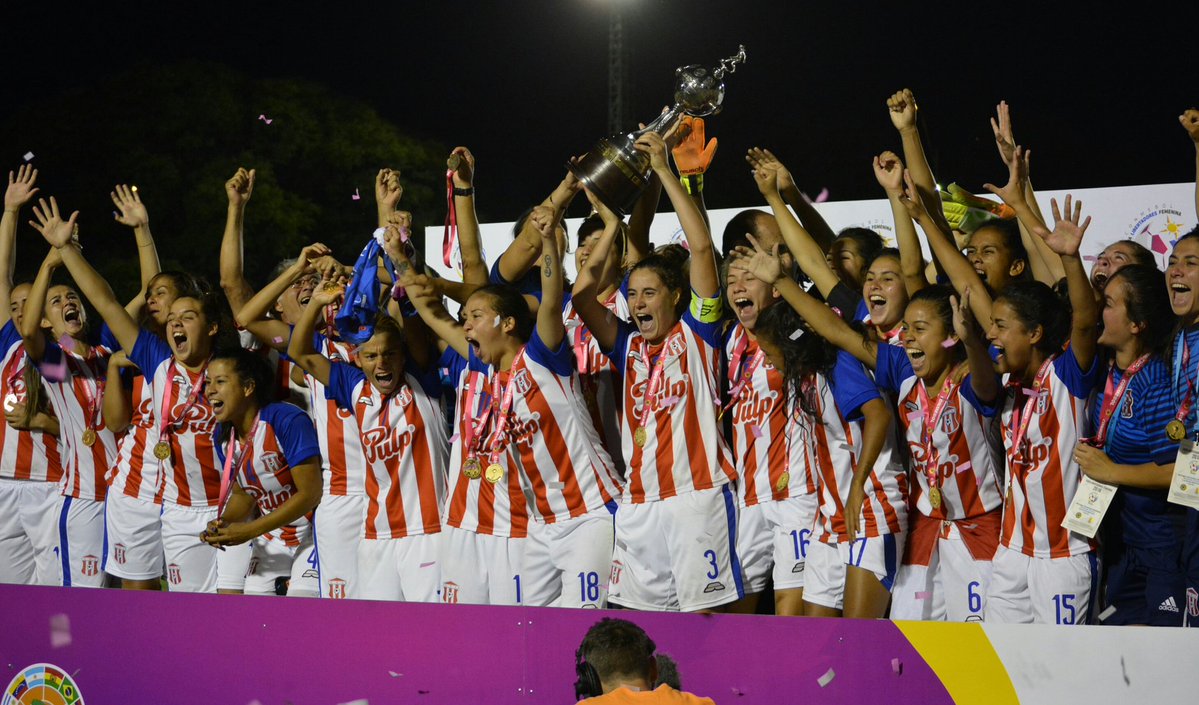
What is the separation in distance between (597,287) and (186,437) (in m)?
2.32

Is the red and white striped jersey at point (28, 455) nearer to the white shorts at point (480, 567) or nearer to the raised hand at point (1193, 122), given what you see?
the white shorts at point (480, 567)

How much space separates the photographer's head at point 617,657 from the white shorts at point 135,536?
329 cm

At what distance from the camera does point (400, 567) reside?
558 centimetres

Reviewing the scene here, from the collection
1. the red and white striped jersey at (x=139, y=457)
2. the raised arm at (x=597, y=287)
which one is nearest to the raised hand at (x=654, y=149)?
the raised arm at (x=597, y=287)

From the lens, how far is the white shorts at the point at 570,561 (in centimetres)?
511

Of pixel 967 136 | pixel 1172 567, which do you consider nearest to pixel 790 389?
pixel 1172 567

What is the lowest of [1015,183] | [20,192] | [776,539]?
[776,539]

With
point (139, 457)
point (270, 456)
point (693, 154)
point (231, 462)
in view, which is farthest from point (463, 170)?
point (139, 457)

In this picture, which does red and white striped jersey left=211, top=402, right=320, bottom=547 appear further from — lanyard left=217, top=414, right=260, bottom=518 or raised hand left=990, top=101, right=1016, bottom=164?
raised hand left=990, top=101, right=1016, bottom=164

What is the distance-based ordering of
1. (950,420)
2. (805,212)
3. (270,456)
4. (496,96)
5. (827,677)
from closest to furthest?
(827,677), (950,420), (270,456), (805,212), (496,96)

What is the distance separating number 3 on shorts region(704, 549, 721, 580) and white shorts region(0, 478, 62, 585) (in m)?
3.91

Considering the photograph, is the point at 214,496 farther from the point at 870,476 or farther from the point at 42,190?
the point at 42,190

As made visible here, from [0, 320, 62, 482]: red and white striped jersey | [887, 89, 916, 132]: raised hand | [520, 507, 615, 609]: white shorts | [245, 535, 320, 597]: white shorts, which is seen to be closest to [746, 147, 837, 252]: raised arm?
[887, 89, 916, 132]: raised hand

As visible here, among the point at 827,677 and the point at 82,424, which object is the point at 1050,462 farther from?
the point at 82,424
